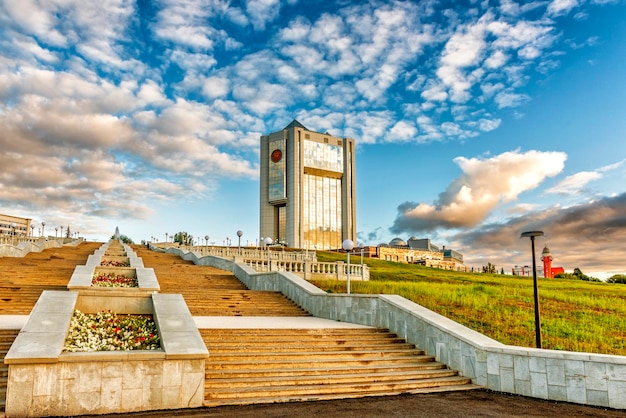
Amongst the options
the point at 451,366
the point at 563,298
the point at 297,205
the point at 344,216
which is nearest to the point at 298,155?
the point at 297,205

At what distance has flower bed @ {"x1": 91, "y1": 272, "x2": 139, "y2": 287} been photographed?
16.4 meters

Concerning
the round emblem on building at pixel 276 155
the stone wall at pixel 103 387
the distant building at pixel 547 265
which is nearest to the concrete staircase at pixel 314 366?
the stone wall at pixel 103 387

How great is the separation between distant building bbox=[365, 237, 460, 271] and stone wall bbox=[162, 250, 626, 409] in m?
96.4

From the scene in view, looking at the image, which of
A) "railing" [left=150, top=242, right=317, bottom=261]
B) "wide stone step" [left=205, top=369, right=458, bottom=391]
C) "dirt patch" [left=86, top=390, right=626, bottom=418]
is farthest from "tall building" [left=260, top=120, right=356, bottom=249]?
"dirt patch" [left=86, top=390, right=626, bottom=418]

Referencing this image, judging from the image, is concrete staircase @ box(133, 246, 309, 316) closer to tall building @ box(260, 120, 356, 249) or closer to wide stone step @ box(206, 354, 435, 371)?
wide stone step @ box(206, 354, 435, 371)

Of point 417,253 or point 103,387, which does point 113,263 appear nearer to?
point 103,387

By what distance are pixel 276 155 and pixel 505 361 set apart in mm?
117771

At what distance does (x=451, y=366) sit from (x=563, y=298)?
11.3 metres

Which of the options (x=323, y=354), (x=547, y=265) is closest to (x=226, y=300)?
(x=323, y=354)

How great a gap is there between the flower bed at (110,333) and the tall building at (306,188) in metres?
109

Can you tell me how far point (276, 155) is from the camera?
126 meters

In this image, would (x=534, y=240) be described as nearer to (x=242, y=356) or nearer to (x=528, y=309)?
(x=528, y=309)

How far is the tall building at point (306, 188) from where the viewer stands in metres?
122

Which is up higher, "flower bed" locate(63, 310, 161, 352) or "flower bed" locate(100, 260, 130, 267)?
"flower bed" locate(100, 260, 130, 267)
